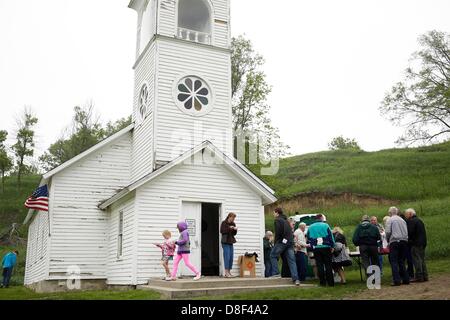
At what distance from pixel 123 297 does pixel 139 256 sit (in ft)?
9.52

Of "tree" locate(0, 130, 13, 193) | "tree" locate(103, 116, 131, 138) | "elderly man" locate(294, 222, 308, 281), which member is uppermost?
"tree" locate(103, 116, 131, 138)

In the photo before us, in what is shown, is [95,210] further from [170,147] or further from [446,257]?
[446,257]

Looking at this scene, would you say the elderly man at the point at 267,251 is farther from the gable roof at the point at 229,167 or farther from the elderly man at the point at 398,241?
the elderly man at the point at 398,241

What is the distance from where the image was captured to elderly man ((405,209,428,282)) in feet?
38.6

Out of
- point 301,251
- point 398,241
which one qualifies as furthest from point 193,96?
point 398,241

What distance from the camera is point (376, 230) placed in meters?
11.7

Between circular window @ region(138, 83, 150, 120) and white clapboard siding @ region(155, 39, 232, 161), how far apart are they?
119 centimetres

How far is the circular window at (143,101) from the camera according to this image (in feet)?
60.6

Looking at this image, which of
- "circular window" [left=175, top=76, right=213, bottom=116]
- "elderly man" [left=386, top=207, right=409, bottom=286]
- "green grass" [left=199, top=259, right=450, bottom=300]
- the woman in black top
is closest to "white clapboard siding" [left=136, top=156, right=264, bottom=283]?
the woman in black top

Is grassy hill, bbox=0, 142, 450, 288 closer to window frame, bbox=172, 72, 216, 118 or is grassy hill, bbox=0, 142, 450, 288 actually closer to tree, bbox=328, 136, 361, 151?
window frame, bbox=172, 72, 216, 118

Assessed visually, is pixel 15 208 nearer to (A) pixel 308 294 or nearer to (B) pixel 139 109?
(B) pixel 139 109

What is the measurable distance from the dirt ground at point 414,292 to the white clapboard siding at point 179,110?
8956 millimetres

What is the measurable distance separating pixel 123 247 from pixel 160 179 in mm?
2731
